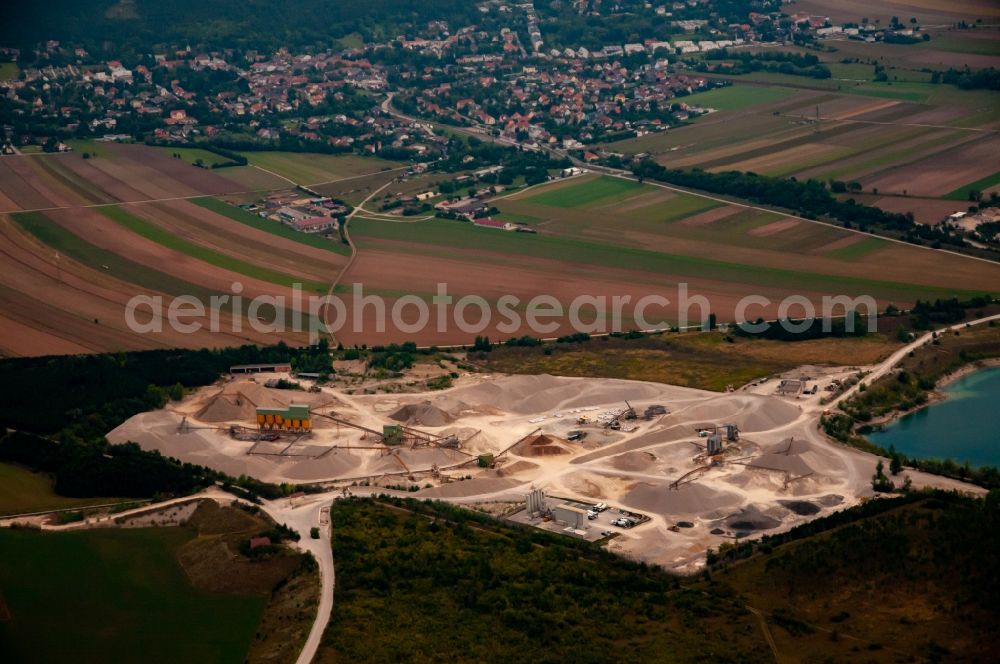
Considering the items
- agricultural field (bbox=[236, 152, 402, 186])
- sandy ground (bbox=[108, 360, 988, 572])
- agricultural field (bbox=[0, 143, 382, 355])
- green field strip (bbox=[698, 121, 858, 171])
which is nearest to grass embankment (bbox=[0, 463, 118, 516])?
sandy ground (bbox=[108, 360, 988, 572])

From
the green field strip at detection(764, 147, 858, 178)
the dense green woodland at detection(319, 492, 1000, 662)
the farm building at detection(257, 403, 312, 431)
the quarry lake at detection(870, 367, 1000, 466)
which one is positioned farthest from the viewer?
the green field strip at detection(764, 147, 858, 178)

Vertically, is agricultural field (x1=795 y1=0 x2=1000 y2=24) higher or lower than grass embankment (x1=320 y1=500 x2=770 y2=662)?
higher

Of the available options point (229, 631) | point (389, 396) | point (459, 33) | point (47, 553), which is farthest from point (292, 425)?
point (459, 33)

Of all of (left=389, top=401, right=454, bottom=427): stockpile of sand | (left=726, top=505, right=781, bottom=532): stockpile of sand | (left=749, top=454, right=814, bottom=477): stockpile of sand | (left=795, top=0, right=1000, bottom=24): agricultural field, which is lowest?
(left=389, top=401, right=454, bottom=427): stockpile of sand

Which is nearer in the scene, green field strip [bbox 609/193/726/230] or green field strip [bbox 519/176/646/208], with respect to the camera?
green field strip [bbox 609/193/726/230]

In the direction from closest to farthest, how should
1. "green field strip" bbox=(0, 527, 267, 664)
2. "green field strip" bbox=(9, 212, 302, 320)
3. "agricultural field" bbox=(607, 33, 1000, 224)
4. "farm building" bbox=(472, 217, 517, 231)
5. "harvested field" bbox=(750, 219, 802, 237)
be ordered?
"green field strip" bbox=(0, 527, 267, 664), "green field strip" bbox=(9, 212, 302, 320), "harvested field" bbox=(750, 219, 802, 237), "farm building" bbox=(472, 217, 517, 231), "agricultural field" bbox=(607, 33, 1000, 224)

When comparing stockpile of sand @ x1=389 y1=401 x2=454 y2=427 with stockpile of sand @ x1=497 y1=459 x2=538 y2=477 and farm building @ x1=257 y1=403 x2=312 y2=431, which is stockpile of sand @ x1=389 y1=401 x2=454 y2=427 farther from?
stockpile of sand @ x1=497 y1=459 x2=538 y2=477
